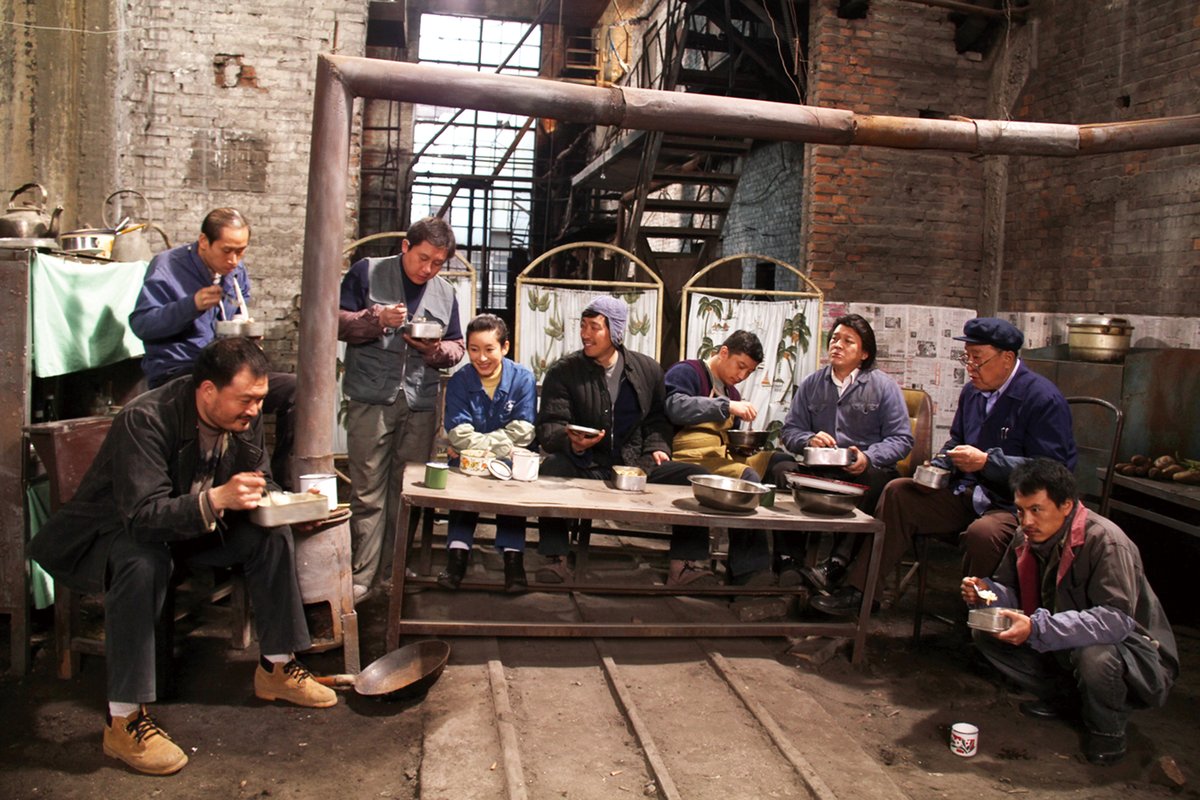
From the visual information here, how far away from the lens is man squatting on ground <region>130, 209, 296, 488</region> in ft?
14.4

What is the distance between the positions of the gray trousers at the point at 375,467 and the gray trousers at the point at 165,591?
1031 mm

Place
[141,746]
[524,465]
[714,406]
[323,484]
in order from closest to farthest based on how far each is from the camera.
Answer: [141,746] → [323,484] → [524,465] → [714,406]

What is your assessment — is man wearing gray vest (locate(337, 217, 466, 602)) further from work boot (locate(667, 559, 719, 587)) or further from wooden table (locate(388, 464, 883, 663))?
work boot (locate(667, 559, 719, 587))

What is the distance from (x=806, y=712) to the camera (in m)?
4.14

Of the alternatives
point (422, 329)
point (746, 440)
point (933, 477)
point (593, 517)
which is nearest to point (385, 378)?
point (422, 329)

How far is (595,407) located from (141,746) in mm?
2948

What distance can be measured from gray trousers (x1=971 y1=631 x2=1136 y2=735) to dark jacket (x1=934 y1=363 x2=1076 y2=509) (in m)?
0.98

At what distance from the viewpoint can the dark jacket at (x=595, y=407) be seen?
5.41 m

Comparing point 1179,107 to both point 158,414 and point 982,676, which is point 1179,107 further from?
point 158,414

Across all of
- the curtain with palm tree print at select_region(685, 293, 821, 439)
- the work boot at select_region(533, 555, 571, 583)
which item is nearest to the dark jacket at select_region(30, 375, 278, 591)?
the work boot at select_region(533, 555, 571, 583)

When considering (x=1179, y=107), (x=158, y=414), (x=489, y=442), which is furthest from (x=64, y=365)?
(x=1179, y=107)

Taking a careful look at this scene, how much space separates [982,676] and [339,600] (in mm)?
3238

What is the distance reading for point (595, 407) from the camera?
5.45 m

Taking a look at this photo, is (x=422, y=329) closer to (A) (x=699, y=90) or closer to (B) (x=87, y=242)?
(B) (x=87, y=242)
